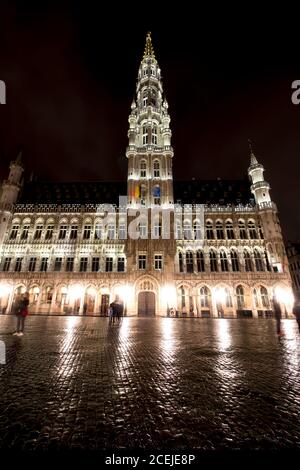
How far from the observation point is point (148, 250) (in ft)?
92.1

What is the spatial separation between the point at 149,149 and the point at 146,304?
24.2 metres

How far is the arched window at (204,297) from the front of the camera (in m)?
27.4

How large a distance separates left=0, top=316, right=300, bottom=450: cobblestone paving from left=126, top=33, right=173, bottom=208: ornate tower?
2614 centimetres

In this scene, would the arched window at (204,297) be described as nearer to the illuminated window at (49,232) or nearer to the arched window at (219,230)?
the arched window at (219,230)

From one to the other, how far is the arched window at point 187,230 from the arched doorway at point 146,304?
955 centimetres

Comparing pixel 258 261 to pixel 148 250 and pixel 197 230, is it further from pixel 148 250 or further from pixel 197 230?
pixel 148 250

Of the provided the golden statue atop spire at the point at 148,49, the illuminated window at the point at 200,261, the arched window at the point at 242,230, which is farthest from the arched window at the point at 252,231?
the golden statue atop spire at the point at 148,49

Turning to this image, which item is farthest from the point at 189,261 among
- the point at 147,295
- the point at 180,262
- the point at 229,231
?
the point at 229,231

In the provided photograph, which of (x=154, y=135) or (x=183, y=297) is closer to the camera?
(x=183, y=297)

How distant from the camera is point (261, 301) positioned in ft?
88.5

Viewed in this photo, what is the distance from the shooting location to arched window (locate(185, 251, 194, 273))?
2895 centimetres

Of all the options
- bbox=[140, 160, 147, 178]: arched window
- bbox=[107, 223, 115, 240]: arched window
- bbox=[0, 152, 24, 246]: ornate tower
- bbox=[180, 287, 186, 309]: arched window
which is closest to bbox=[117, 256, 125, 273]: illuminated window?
bbox=[107, 223, 115, 240]: arched window

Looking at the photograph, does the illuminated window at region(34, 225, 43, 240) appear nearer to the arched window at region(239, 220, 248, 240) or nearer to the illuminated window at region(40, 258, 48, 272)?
the illuminated window at region(40, 258, 48, 272)
